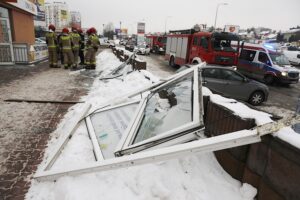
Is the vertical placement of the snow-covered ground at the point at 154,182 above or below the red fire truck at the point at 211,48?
below

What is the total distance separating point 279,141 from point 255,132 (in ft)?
1.12

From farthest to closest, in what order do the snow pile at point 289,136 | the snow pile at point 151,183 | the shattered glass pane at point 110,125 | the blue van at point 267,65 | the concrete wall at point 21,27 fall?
the concrete wall at point 21,27 → the blue van at point 267,65 → the shattered glass pane at point 110,125 → the snow pile at point 151,183 → the snow pile at point 289,136

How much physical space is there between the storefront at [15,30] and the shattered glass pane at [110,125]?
1063 cm

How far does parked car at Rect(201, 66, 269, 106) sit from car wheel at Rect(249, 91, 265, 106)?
0.47 feet

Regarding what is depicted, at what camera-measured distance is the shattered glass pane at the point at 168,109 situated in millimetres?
3701

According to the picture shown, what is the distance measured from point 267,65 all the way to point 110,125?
12403mm

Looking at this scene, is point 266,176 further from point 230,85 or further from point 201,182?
point 230,85

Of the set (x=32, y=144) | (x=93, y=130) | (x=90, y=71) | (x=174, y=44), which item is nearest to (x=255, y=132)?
(x=93, y=130)

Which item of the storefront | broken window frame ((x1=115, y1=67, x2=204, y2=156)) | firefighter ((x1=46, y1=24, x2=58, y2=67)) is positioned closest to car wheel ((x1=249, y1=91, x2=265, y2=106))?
broken window frame ((x1=115, y1=67, x2=204, y2=156))

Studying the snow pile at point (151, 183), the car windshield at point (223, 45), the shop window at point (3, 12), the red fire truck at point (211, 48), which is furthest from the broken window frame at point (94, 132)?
the shop window at point (3, 12)

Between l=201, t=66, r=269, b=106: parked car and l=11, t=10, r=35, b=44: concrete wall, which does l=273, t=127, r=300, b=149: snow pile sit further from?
l=11, t=10, r=35, b=44: concrete wall

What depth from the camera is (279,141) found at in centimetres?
259

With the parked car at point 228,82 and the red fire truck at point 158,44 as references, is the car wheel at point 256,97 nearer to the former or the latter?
the parked car at point 228,82

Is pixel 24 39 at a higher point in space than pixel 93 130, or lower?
higher
